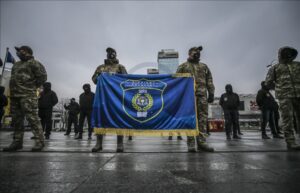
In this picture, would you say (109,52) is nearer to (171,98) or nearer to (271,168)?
(171,98)

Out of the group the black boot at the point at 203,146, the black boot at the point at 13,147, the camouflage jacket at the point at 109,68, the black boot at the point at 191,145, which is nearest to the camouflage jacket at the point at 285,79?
the black boot at the point at 203,146

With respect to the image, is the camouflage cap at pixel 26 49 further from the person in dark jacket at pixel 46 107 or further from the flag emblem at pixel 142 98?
the person in dark jacket at pixel 46 107

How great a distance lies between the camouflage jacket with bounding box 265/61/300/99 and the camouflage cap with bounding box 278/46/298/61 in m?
0.13

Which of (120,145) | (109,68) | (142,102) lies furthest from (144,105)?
(109,68)

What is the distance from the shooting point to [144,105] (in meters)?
4.35

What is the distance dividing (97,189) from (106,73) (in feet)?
10.2

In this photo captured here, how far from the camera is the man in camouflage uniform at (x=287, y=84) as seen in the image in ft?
15.1

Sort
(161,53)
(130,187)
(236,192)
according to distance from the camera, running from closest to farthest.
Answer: (236,192), (130,187), (161,53)

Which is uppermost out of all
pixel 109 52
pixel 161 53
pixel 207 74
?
pixel 161 53

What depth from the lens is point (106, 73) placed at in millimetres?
4473

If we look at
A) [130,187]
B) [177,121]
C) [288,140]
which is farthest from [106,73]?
[288,140]

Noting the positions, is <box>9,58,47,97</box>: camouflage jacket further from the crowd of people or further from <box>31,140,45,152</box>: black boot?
<box>31,140,45,152</box>: black boot

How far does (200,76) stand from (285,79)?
1.81 meters

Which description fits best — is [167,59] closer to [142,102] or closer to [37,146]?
[142,102]
